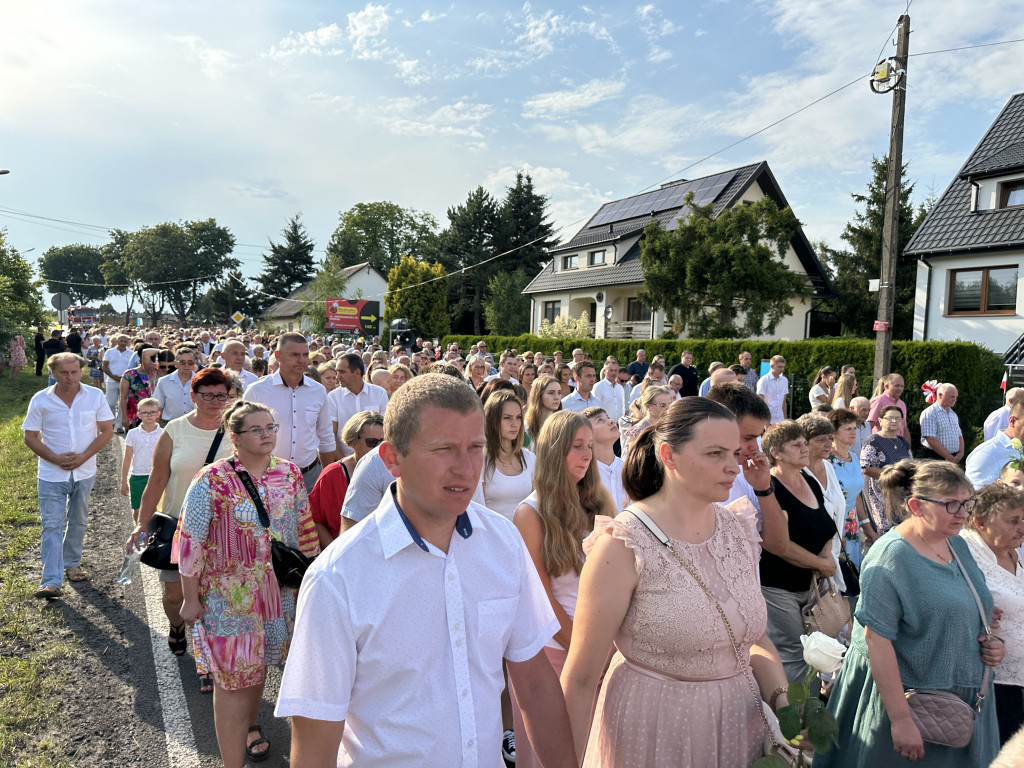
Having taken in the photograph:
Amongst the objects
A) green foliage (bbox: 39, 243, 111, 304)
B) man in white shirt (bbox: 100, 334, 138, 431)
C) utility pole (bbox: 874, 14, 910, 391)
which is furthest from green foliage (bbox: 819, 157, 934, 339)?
green foliage (bbox: 39, 243, 111, 304)

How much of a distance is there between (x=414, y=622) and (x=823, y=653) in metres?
1.61

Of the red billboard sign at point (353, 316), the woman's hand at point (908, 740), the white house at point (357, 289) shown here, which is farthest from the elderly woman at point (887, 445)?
the white house at point (357, 289)

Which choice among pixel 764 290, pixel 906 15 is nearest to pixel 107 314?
pixel 764 290

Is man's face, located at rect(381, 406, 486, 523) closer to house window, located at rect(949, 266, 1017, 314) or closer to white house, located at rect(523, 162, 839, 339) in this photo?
house window, located at rect(949, 266, 1017, 314)

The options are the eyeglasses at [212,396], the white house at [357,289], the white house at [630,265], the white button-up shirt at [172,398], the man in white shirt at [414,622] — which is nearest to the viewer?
the man in white shirt at [414,622]

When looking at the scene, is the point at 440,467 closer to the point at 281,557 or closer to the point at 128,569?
the point at 281,557

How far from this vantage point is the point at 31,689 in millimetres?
4316

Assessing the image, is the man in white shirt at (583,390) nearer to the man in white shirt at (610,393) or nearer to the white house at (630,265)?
the man in white shirt at (610,393)

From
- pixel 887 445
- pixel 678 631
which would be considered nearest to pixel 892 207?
pixel 887 445

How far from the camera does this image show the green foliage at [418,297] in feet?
175

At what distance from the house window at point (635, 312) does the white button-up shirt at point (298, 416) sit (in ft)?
98.7

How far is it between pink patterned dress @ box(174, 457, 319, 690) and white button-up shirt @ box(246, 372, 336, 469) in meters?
2.47

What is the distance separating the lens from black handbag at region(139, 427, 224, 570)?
4.25 m

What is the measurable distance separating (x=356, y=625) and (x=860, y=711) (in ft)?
8.15
